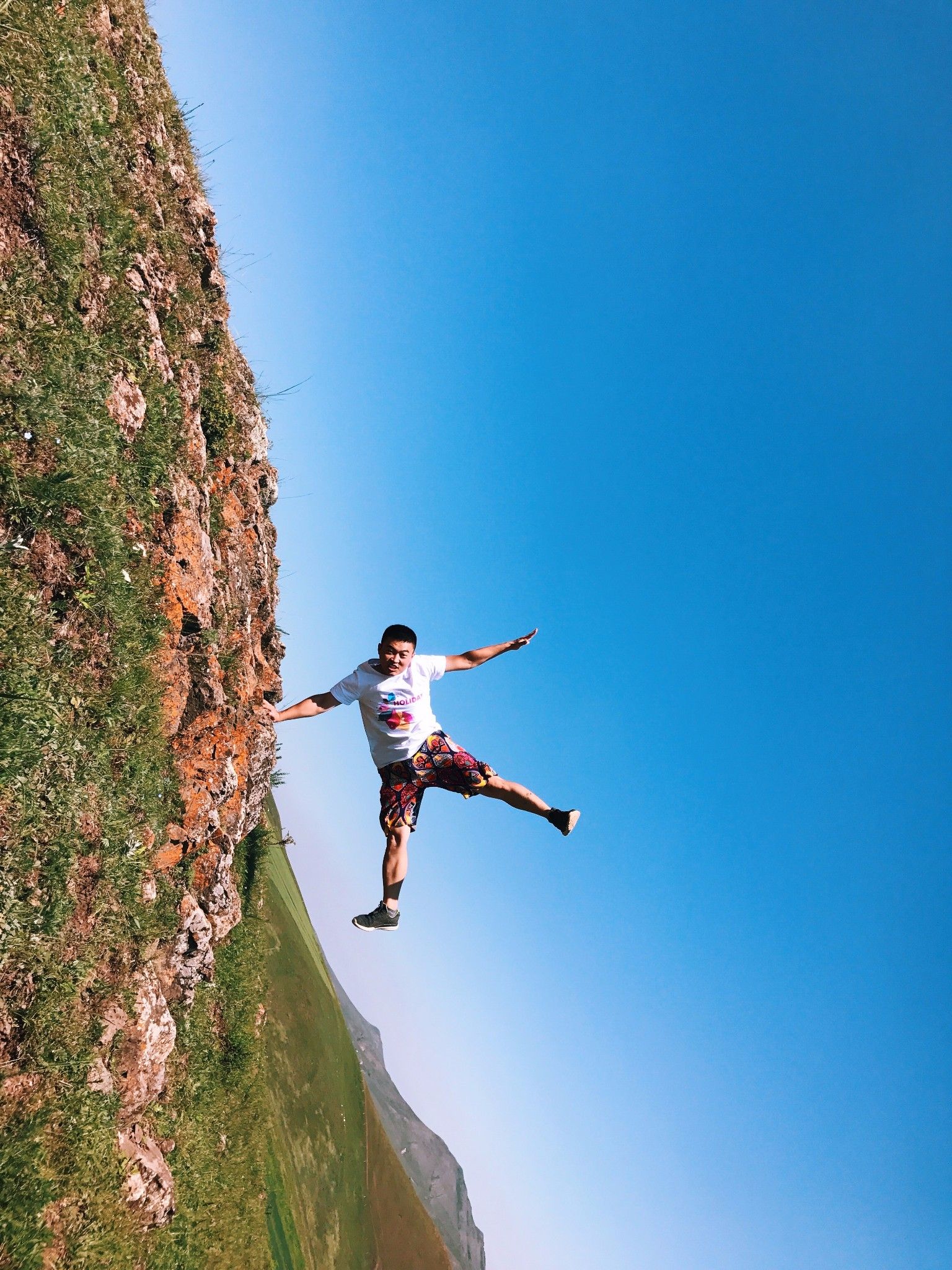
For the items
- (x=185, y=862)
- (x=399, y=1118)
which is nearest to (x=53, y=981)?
(x=185, y=862)

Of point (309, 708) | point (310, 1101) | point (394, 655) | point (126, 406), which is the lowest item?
point (310, 1101)

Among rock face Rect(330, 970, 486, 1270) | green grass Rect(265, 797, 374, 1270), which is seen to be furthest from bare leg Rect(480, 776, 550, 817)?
rock face Rect(330, 970, 486, 1270)

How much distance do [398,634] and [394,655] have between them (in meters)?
0.27

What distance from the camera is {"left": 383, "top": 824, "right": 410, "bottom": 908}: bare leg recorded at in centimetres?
966

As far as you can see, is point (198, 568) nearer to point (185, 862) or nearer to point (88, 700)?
point (88, 700)

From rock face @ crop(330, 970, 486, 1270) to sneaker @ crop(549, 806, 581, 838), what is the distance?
4967 inches

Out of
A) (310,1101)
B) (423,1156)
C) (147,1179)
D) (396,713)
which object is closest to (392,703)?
(396,713)

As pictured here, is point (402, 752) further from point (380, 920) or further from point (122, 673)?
point (122, 673)

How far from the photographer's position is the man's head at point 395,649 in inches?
368

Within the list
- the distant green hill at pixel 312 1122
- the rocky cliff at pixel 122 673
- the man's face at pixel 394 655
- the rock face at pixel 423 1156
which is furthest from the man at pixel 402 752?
the rock face at pixel 423 1156

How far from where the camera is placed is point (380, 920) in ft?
31.0

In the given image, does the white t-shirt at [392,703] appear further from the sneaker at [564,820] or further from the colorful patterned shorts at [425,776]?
the sneaker at [564,820]

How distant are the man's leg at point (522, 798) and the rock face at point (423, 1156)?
126036 millimetres

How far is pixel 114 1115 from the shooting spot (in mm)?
6883
